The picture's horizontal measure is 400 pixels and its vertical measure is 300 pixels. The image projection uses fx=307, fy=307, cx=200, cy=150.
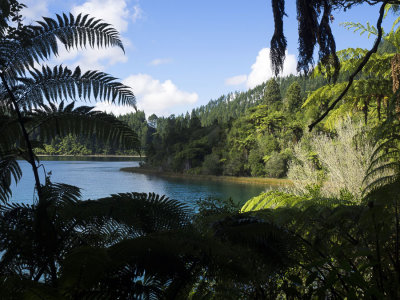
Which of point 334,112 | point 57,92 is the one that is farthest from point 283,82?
point 57,92

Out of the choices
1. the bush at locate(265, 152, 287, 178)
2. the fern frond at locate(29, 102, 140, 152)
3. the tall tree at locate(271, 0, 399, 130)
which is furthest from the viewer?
the bush at locate(265, 152, 287, 178)

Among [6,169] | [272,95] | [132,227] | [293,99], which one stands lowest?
[132,227]

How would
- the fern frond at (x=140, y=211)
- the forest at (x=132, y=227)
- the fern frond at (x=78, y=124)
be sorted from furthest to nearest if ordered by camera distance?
the fern frond at (x=78, y=124)
the fern frond at (x=140, y=211)
the forest at (x=132, y=227)

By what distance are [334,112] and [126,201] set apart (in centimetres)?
651

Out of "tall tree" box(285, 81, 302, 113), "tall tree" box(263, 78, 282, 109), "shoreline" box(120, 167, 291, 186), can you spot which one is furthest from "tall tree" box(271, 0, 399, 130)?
"tall tree" box(263, 78, 282, 109)

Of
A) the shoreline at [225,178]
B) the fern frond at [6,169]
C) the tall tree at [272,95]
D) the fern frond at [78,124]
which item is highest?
the tall tree at [272,95]

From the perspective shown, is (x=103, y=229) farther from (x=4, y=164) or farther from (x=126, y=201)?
(x=4, y=164)

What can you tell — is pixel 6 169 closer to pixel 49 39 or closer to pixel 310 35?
pixel 49 39

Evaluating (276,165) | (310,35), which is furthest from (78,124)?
(276,165)

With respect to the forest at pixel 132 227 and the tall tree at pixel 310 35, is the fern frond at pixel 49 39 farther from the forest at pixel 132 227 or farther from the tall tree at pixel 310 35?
the tall tree at pixel 310 35

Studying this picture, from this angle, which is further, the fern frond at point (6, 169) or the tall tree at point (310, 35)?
the tall tree at point (310, 35)

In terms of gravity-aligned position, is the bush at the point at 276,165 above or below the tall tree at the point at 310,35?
below

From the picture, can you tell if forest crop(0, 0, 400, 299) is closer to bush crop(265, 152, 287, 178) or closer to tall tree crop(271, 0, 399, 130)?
tall tree crop(271, 0, 399, 130)

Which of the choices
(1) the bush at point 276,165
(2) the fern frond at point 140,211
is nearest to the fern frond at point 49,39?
(2) the fern frond at point 140,211
